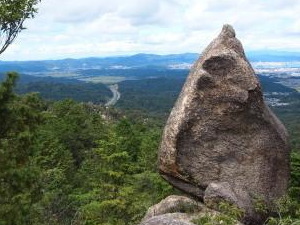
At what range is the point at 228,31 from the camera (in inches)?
757

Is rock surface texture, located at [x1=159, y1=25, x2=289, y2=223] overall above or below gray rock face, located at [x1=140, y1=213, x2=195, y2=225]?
above

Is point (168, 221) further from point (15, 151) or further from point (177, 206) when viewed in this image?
point (15, 151)

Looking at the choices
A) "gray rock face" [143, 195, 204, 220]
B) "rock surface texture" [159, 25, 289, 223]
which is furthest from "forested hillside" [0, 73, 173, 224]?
"rock surface texture" [159, 25, 289, 223]

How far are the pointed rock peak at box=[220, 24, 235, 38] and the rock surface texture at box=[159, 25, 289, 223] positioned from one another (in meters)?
0.92

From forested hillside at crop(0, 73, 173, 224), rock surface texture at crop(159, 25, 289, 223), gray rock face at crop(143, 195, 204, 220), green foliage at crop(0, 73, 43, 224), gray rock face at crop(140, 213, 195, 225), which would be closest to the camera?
gray rock face at crop(140, 213, 195, 225)

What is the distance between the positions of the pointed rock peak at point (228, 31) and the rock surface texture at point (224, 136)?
0.92 meters

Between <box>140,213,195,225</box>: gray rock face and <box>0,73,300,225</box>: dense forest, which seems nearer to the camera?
<box>140,213,195,225</box>: gray rock face

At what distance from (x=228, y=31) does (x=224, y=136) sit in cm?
394

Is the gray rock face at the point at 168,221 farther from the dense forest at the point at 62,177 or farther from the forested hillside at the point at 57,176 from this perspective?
the forested hillside at the point at 57,176

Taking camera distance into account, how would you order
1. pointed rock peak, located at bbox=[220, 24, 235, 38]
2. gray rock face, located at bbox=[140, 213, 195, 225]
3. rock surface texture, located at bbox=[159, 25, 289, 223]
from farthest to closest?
pointed rock peak, located at bbox=[220, 24, 235, 38]
rock surface texture, located at bbox=[159, 25, 289, 223]
gray rock face, located at bbox=[140, 213, 195, 225]

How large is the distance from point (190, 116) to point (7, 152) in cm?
622

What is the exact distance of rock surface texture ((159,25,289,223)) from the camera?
17891 millimetres

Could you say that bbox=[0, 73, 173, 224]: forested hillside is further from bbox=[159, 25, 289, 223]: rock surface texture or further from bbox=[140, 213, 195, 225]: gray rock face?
bbox=[140, 213, 195, 225]: gray rock face

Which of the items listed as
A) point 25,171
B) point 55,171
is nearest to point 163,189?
point 55,171
